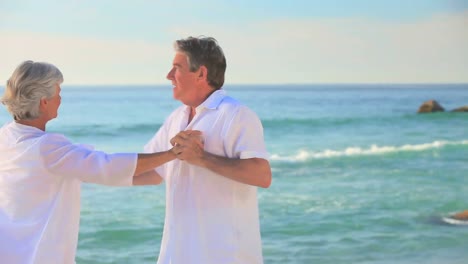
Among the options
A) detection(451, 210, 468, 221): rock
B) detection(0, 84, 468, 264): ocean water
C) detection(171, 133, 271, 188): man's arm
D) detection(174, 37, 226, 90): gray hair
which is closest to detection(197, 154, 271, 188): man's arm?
detection(171, 133, 271, 188): man's arm

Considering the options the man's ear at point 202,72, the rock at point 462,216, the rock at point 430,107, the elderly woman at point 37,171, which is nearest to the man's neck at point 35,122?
the elderly woman at point 37,171

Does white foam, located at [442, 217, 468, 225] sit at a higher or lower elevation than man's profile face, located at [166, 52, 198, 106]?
lower

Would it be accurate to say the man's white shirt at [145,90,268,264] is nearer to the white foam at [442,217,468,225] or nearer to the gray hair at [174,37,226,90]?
the gray hair at [174,37,226,90]

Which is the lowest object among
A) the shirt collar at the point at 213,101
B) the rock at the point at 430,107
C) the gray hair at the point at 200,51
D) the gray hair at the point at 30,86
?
the rock at the point at 430,107

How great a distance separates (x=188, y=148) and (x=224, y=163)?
11cm

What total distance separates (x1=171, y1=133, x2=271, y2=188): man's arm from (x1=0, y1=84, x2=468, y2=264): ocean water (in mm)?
5221

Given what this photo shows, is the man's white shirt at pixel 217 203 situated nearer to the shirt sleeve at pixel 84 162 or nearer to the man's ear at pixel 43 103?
the shirt sleeve at pixel 84 162

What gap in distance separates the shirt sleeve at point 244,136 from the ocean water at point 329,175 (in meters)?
5.20

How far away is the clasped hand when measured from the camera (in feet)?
8.24

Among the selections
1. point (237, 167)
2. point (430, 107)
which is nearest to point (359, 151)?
point (430, 107)

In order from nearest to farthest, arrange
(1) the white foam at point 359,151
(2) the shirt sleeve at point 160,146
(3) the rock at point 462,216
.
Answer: (2) the shirt sleeve at point 160,146 → (3) the rock at point 462,216 → (1) the white foam at point 359,151

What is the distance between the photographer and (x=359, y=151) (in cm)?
1533

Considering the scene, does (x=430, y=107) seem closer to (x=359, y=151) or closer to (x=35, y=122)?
(x=359, y=151)

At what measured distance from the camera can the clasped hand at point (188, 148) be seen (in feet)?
8.24
